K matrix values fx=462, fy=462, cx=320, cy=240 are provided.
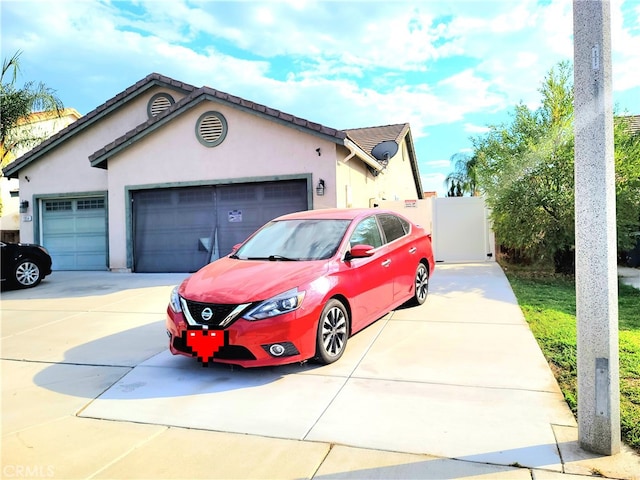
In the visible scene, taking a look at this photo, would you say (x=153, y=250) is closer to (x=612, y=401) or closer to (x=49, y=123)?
(x=612, y=401)

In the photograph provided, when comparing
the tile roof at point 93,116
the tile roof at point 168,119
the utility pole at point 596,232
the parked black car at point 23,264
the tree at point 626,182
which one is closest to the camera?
the utility pole at point 596,232

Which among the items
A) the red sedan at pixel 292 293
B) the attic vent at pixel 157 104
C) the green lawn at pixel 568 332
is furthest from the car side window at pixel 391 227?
the attic vent at pixel 157 104

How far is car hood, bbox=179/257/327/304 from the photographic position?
4.40 meters

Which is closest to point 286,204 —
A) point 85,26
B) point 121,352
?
point 85,26

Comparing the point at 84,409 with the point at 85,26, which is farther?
the point at 85,26

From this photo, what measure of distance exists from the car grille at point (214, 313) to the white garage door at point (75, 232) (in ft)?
36.0

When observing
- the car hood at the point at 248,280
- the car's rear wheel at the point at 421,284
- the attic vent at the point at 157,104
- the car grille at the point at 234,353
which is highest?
the attic vent at the point at 157,104

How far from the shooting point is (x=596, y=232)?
9.40 feet

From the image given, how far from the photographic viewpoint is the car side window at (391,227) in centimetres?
642

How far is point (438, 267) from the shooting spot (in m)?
12.3

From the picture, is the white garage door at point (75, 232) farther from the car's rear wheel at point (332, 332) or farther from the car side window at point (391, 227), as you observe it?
the car's rear wheel at point (332, 332)

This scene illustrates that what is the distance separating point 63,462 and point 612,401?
11.7 feet

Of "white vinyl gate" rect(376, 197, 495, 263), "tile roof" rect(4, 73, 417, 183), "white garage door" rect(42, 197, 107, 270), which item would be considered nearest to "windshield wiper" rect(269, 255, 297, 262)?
"tile roof" rect(4, 73, 417, 183)

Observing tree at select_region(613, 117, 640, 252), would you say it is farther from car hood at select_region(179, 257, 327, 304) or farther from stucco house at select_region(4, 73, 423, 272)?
car hood at select_region(179, 257, 327, 304)
